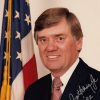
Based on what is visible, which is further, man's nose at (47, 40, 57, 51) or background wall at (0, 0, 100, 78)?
background wall at (0, 0, 100, 78)

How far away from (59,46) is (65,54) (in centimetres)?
6

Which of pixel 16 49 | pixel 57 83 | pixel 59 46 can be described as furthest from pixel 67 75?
pixel 16 49

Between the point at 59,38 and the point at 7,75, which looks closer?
the point at 59,38

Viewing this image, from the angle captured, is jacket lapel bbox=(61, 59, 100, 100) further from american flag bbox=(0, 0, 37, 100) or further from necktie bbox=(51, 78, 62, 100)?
american flag bbox=(0, 0, 37, 100)

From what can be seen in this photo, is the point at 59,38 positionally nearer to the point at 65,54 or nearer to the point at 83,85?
the point at 65,54

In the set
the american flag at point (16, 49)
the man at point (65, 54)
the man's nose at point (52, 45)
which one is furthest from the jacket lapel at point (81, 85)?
the american flag at point (16, 49)

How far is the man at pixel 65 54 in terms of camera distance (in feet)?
5.93

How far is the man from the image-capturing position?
5.93 ft

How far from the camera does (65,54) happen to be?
1.83m

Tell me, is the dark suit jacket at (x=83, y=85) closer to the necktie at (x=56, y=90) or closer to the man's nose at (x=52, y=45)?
the necktie at (x=56, y=90)

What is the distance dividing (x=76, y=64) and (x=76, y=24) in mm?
239

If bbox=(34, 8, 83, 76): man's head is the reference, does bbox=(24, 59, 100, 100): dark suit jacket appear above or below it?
below

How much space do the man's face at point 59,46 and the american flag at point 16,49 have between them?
369mm
